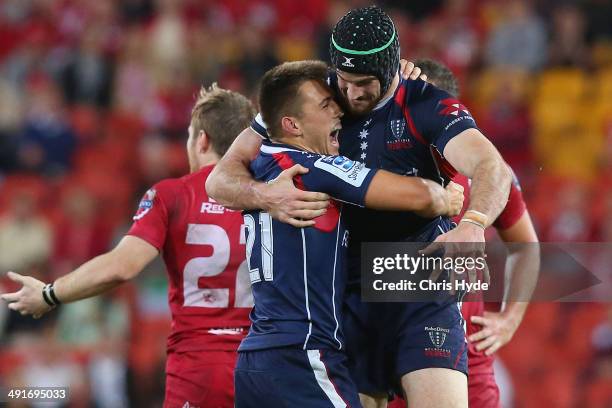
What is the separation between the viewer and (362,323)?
4.77 meters

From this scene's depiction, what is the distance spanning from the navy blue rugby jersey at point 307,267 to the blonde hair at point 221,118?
128 centimetres

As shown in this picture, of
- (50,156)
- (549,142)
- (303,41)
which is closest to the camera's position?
(549,142)

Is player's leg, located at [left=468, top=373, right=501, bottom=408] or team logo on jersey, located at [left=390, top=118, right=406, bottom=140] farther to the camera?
player's leg, located at [left=468, top=373, right=501, bottom=408]

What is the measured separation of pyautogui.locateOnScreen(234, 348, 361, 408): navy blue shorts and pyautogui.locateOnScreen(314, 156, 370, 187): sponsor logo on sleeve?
28.2 inches

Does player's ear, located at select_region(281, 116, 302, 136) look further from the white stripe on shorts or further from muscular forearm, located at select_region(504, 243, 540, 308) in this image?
muscular forearm, located at select_region(504, 243, 540, 308)

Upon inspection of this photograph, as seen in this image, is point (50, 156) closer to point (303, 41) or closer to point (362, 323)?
point (303, 41)

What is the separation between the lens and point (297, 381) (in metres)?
4.33

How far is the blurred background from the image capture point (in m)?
9.54

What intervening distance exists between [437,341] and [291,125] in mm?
1133

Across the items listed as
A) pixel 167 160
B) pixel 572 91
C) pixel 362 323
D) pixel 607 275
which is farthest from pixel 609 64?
pixel 362 323

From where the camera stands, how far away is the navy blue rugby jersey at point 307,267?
4391 mm

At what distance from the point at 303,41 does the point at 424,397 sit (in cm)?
1065

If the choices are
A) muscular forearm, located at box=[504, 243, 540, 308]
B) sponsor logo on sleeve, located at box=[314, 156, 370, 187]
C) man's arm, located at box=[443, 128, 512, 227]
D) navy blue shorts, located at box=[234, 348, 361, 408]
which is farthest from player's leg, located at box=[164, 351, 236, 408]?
man's arm, located at box=[443, 128, 512, 227]

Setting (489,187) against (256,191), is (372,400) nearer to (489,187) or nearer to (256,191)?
(256,191)
